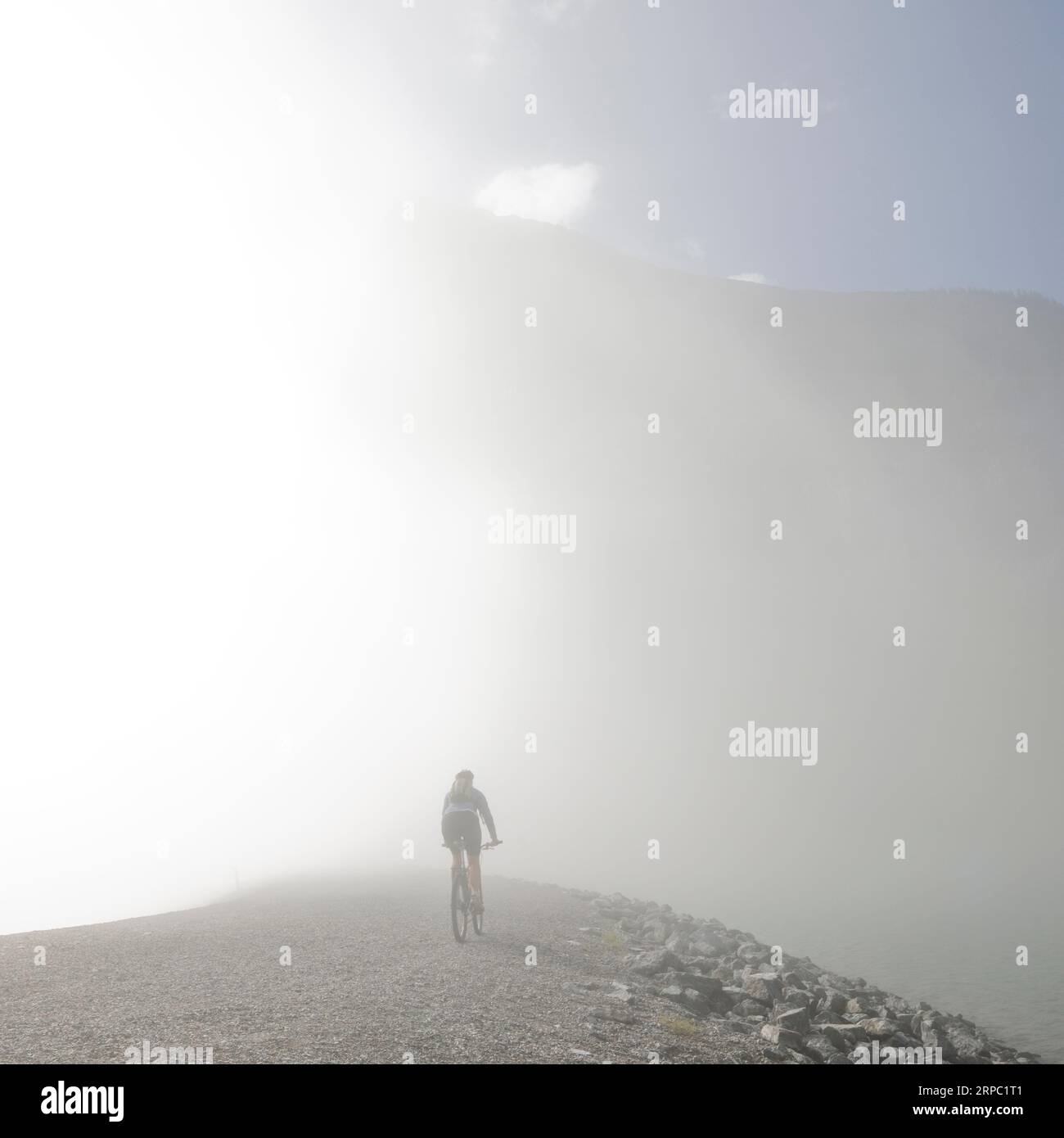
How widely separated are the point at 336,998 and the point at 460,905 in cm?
528

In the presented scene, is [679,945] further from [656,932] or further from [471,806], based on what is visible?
[471,806]

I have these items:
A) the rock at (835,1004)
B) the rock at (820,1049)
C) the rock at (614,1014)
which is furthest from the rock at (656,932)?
the rock at (614,1014)

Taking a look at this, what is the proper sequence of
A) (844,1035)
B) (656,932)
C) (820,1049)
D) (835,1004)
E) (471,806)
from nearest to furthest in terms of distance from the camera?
(820,1049)
(844,1035)
(835,1004)
(471,806)
(656,932)

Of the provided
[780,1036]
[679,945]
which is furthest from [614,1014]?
[679,945]

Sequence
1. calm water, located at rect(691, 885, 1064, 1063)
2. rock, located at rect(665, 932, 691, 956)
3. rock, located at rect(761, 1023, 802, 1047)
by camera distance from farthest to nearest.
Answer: calm water, located at rect(691, 885, 1064, 1063) → rock, located at rect(665, 932, 691, 956) → rock, located at rect(761, 1023, 802, 1047)

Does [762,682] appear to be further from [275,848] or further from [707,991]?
[707,991]

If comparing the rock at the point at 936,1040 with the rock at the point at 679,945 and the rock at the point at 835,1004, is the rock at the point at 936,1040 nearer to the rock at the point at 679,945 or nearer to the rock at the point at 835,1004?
the rock at the point at 835,1004

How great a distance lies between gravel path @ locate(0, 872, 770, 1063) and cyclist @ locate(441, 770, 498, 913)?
1.47 metres

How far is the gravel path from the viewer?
8.83 metres

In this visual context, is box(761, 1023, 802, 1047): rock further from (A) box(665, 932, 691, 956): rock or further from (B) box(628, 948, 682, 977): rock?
(A) box(665, 932, 691, 956): rock

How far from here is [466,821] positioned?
1512 cm

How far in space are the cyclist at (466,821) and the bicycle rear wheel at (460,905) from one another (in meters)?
0.16

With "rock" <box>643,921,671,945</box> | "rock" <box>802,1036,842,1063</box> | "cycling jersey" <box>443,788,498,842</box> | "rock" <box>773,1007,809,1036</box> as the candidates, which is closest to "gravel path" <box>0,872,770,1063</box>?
"rock" <box>802,1036,842,1063</box>

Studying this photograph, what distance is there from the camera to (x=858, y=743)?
132125mm
